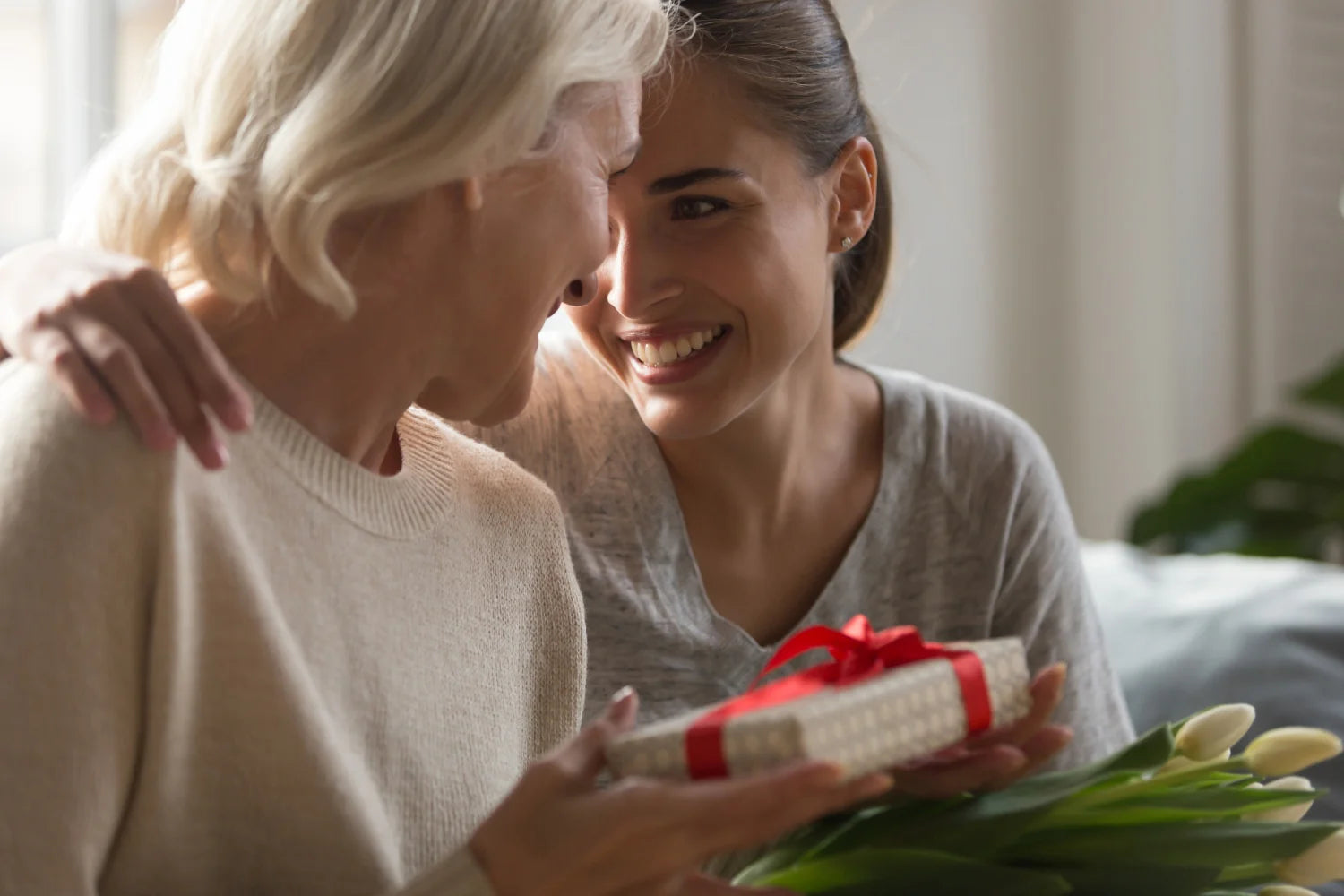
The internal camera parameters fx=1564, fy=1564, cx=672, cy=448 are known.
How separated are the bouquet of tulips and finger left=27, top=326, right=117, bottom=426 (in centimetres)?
54

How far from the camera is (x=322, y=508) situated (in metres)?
1.07

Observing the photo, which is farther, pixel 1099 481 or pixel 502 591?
pixel 1099 481

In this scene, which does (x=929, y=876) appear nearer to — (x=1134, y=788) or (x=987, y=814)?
(x=987, y=814)

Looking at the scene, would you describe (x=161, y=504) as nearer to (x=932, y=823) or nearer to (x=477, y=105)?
(x=477, y=105)

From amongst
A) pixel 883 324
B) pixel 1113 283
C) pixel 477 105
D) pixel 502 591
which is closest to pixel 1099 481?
pixel 1113 283

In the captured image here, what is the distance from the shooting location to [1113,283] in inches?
128

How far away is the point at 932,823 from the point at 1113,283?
239 centimetres

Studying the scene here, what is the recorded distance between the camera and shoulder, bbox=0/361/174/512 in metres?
0.90

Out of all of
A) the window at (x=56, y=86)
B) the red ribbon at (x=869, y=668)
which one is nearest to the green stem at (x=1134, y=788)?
the red ribbon at (x=869, y=668)

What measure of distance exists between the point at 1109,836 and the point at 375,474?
0.57m

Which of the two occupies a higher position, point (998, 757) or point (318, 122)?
point (318, 122)

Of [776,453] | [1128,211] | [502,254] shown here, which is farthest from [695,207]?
[1128,211]

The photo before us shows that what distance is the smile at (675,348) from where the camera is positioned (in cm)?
150

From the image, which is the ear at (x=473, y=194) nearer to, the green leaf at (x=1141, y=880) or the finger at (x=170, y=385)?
the finger at (x=170, y=385)
